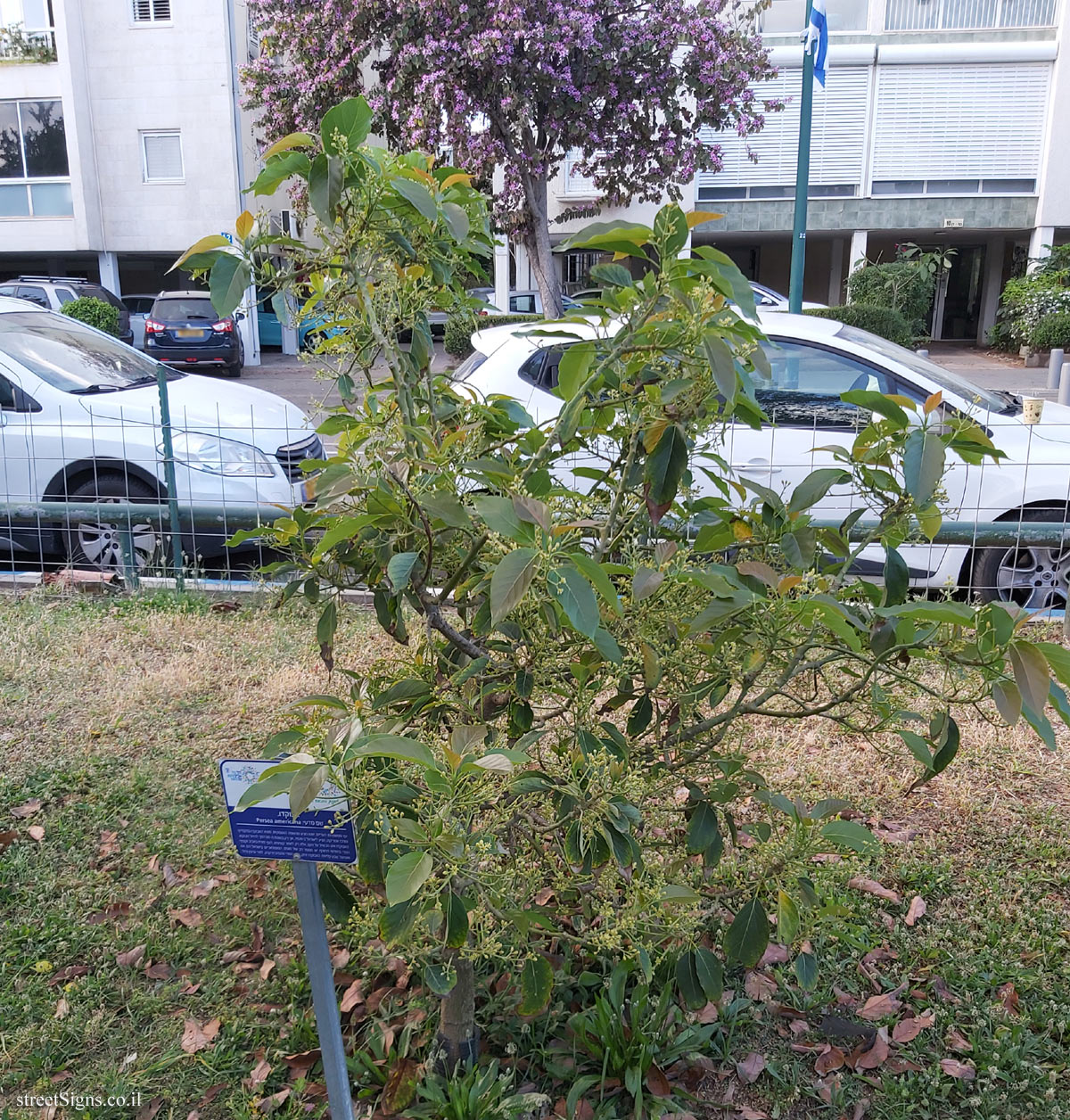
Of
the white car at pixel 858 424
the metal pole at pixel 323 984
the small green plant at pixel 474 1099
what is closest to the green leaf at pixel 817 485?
the metal pole at pixel 323 984

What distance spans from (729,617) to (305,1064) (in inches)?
63.5

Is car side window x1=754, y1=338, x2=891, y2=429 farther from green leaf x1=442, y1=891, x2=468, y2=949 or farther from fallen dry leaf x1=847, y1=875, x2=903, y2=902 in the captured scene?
green leaf x1=442, y1=891, x2=468, y2=949

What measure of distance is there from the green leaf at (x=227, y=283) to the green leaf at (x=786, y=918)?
1.56m

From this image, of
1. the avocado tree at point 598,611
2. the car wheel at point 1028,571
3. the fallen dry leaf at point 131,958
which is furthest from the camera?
the car wheel at point 1028,571

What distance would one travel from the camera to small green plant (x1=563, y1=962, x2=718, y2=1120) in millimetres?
2389

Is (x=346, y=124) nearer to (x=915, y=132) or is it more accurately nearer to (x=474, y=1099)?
(x=474, y=1099)

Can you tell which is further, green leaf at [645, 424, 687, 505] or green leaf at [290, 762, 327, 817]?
green leaf at [645, 424, 687, 505]

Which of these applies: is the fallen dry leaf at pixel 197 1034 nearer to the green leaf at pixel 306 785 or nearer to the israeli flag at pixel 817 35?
the green leaf at pixel 306 785

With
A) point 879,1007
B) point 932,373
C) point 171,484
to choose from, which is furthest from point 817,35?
point 879,1007

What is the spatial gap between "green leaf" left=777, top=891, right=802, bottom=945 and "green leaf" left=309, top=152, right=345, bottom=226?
1587 mm

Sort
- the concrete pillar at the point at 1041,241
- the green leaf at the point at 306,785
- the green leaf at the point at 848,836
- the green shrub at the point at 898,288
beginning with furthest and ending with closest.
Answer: the concrete pillar at the point at 1041,241 < the green shrub at the point at 898,288 < the green leaf at the point at 848,836 < the green leaf at the point at 306,785

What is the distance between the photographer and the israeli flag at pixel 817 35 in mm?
12344

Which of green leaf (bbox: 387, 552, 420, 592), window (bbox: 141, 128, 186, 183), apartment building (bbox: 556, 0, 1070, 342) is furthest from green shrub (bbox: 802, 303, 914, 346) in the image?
green leaf (bbox: 387, 552, 420, 592)

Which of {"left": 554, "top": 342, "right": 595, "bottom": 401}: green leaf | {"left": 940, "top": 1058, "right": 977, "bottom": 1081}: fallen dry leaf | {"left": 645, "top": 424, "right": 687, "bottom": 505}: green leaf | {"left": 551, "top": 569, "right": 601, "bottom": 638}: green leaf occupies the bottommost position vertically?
{"left": 940, "top": 1058, "right": 977, "bottom": 1081}: fallen dry leaf
